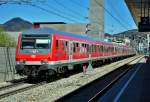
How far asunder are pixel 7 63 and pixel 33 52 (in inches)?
104

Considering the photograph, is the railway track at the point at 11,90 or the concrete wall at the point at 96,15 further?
the concrete wall at the point at 96,15

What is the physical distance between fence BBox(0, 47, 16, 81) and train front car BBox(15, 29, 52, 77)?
1.32 meters

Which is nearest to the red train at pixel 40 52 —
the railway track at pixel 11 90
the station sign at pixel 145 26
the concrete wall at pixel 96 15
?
the railway track at pixel 11 90

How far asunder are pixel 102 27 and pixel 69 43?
85592 millimetres

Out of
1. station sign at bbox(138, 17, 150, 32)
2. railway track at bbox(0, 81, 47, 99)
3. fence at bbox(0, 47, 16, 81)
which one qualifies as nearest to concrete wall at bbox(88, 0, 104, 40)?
station sign at bbox(138, 17, 150, 32)

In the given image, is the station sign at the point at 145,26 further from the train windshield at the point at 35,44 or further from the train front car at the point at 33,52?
the train windshield at the point at 35,44

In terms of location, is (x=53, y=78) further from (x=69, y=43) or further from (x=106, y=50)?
(x=106, y=50)

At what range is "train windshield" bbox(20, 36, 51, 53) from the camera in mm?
22828

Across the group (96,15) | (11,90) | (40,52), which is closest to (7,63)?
(40,52)

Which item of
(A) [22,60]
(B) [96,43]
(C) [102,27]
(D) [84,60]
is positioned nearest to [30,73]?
(A) [22,60]

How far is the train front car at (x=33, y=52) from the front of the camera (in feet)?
73.1

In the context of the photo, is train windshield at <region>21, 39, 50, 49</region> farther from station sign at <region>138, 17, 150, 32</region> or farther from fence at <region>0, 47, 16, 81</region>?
station sign at <region>138, 17, 150, 32</region>

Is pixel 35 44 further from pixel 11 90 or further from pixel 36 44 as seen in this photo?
pixel 11 90

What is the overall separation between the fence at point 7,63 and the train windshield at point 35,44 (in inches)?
57.1
